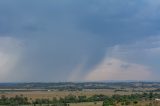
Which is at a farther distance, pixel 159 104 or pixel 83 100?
pixel 83 100

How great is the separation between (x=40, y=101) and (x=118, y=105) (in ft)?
144

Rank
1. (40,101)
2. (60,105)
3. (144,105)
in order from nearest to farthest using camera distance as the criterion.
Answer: (144,105) < (60,105) < (40,101)

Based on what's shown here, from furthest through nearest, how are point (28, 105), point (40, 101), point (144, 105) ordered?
point (40, 101), point (28, 105), point (144, 105)

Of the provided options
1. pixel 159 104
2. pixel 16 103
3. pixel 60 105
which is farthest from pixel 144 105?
pixel 16 103

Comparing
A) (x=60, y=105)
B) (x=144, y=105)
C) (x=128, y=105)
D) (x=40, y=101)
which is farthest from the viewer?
(x=40, y=101)

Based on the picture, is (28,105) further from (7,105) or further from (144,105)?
(144,105)

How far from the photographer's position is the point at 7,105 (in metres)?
108

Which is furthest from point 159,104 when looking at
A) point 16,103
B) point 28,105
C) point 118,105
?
point 16,103

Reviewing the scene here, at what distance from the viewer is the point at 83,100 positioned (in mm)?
121000

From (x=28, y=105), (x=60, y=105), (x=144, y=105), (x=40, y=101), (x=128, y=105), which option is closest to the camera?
(x=144, y=105)

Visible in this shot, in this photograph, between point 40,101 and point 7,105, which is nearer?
point 7,105

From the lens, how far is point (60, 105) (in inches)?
3925

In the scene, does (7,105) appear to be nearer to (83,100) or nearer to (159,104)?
(83,100)

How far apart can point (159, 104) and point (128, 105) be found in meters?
7.00
